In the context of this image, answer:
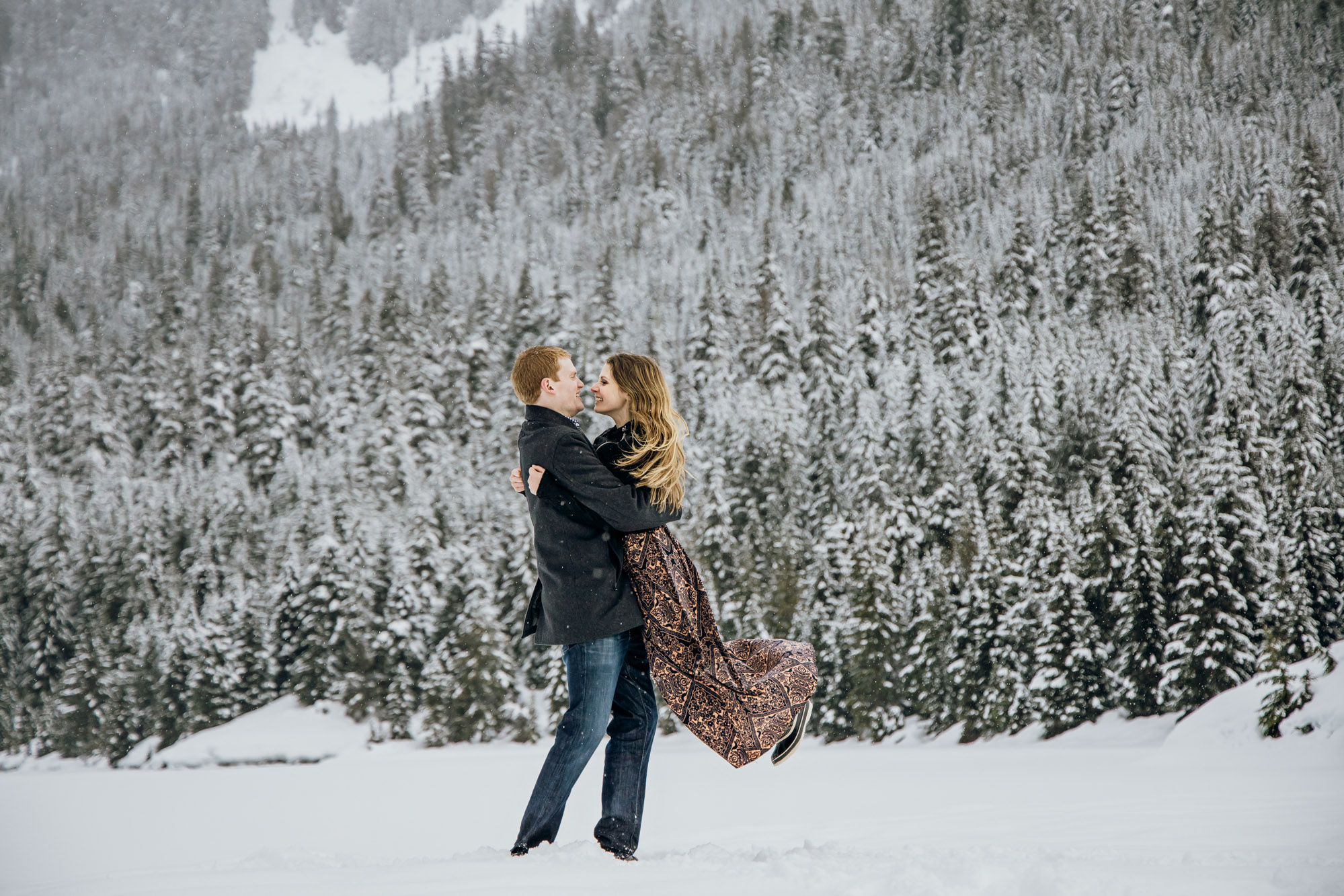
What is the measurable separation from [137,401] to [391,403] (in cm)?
2931

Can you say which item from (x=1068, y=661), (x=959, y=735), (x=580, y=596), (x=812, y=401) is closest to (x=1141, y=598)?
(x=1068, y=661)

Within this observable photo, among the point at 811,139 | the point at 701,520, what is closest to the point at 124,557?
the point at 701,520

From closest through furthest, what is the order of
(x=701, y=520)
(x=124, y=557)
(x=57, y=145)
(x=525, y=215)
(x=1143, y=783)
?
(x=1143, y=783) < (x=701, y=520) < (x=124, y=557) < (x=525, y=215) < (x=57, y=145)

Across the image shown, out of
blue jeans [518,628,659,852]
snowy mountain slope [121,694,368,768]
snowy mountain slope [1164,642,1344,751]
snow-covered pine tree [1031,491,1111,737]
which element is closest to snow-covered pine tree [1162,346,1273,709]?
snow-covered pine tree [1031,491,1111,737]

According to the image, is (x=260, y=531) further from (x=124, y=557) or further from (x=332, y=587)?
(x=332, y=587)

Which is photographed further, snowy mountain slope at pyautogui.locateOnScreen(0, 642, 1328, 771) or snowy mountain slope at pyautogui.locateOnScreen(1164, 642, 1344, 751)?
snowy mountain slope at pyautogui.locateOnScreen(0, 642, 1328, 771)

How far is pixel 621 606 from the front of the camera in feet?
12.8

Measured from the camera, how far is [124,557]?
51125mm

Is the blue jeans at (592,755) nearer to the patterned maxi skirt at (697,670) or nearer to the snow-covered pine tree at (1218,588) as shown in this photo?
the patterned maxi skirt at (697,670)

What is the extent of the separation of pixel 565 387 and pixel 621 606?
979 millimetres

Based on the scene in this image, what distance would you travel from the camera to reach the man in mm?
3805

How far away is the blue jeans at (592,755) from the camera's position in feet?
12.8

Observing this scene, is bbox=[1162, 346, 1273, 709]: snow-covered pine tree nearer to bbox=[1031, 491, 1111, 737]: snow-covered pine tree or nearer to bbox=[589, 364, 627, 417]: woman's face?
bbox=[1031, 491, 1111, 737]: snow-covered pine tree

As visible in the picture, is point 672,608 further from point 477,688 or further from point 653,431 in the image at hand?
point 477,688
